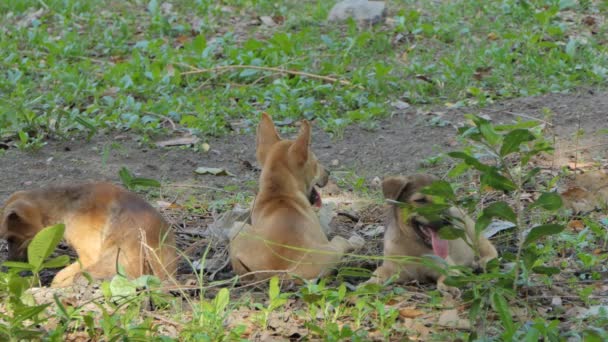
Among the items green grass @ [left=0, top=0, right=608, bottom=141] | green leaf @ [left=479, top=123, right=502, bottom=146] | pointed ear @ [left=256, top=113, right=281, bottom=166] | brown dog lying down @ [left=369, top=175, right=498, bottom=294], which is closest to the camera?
green leaf @ [left=479, top=123, right=502, bottom=146]

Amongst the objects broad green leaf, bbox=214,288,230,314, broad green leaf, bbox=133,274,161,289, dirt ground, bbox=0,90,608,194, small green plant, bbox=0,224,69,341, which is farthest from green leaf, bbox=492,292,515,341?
dirt ground, bbox=0,90,608,194

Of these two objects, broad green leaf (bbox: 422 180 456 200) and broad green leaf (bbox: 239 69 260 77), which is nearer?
broad green leaf (bbox: 422 180 456 200)

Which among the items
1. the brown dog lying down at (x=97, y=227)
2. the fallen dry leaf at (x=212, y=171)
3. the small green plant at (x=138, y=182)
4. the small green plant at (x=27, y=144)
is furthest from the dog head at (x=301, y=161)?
the small green plant at (x=27, y=144)

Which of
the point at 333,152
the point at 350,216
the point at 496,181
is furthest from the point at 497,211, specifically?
the point at 333,152

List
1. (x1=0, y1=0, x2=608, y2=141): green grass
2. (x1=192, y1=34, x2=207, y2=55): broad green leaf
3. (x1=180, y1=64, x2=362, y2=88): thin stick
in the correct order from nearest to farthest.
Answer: (x1=0, y1=0, x2=608, y2=141): green grass, (x1=180, y1=64, x2=362, y2=88): thin stick, (x1=192, y1=34, x2=207, y2=55): broad green leaf

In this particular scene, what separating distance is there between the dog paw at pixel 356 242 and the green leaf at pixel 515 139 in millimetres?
1914

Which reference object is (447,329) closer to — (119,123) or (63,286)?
(63,286)

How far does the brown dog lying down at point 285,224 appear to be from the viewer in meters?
5.95

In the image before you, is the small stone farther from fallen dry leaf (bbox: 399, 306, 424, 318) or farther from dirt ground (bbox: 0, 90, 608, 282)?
fallen dry leaf (bbox: 399, 306, 424, 318)

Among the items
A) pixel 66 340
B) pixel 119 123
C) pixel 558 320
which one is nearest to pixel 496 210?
pixel 558 320

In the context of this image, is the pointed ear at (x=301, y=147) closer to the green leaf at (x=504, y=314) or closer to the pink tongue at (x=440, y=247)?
the pink tongue at (x=440, y=247)

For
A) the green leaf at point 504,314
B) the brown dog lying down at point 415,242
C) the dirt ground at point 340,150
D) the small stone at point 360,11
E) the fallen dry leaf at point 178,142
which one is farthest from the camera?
the small stone at point 360,11

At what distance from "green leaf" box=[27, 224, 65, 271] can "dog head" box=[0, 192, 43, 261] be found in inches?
31.8

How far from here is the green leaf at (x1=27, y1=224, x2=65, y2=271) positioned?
16.4 feet
